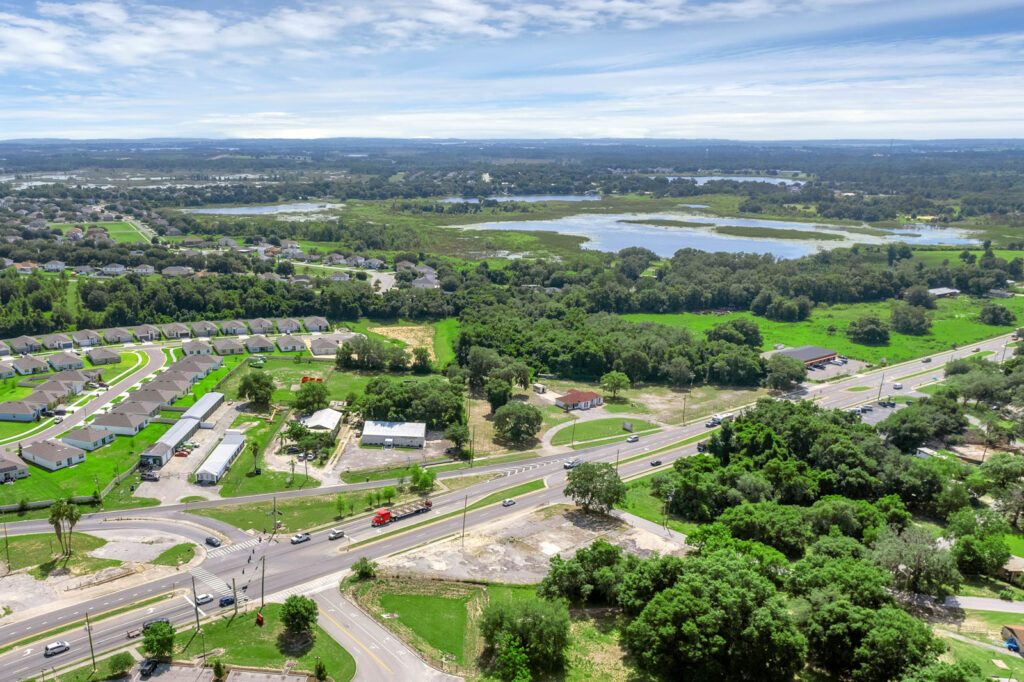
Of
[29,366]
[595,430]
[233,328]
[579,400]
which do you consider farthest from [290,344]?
[595,430]

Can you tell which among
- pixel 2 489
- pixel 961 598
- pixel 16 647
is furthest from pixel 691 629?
pixel 2 489

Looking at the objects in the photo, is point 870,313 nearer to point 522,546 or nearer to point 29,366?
point 522,546

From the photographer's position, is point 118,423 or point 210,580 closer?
point 210,580

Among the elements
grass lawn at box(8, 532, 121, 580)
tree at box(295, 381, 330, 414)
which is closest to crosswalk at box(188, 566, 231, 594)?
grass lawn at box(8, 532, 121, 580)

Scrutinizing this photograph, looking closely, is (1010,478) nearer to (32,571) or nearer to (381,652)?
(381,652)

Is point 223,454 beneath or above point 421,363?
beneath

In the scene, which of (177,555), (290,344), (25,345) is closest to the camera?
(177,555)

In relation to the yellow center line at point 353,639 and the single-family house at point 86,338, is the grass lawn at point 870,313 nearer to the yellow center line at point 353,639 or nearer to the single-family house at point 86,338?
the yellow center line at point 353,639
